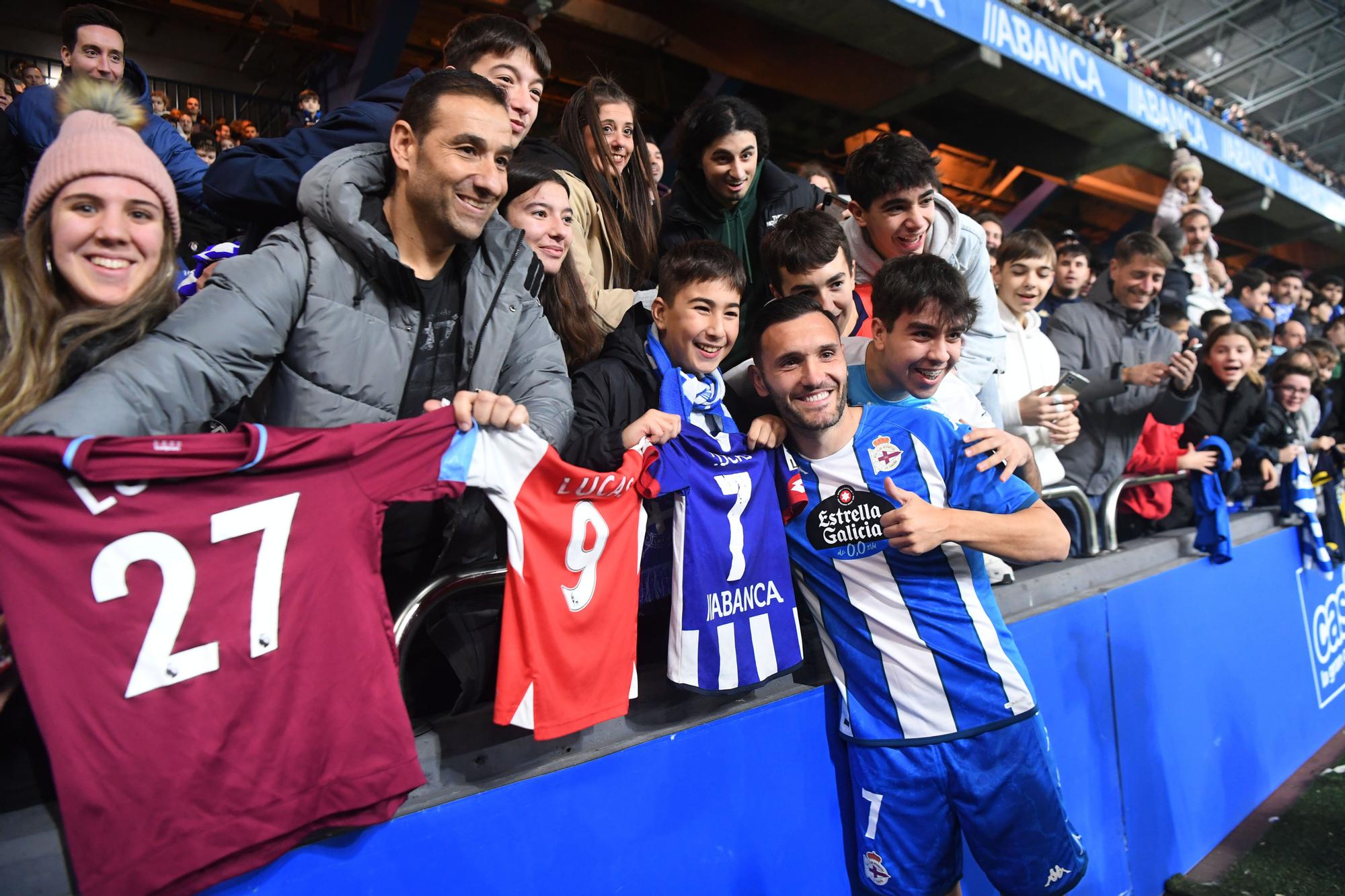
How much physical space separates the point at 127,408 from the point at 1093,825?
312 centimetres

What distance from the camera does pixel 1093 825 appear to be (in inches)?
111

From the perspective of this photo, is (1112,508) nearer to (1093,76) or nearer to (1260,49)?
(1093,76)

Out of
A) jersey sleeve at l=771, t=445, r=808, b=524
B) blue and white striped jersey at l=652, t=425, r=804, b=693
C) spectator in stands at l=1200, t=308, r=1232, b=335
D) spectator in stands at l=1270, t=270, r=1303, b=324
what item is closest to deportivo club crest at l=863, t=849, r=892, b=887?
blue and white striped jersey at l=652, t=425, r=804, b=693

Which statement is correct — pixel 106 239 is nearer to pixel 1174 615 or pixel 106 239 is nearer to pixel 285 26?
pixel 1174 615

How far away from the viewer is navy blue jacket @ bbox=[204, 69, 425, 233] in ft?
6.31

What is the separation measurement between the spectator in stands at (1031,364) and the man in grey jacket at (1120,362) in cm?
28

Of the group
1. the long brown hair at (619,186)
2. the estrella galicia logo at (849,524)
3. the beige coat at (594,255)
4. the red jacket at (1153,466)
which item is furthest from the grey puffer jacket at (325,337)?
the red jacket at (1153,466)

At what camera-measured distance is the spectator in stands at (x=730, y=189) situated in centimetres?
295

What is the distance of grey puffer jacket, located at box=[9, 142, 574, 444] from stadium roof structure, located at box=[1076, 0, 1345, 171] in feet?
69.1

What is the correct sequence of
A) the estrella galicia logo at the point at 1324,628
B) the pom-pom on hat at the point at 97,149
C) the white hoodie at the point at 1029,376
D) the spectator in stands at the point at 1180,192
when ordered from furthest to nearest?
the spectator in stands at the point at 1180,192, the estrella galicia logo at the point at 1324,628, the white hoodie at the point at 1029,376, the pom-pom on hat at the point at 97,149

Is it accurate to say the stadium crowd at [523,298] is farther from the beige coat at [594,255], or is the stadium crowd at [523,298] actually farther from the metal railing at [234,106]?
the metal railing at [234,106]

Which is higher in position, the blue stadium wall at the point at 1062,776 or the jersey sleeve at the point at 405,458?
the jersey sleeve at the point at 405,458

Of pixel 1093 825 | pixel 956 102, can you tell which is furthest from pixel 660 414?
pixel 956 102

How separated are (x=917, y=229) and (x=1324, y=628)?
3989mm
